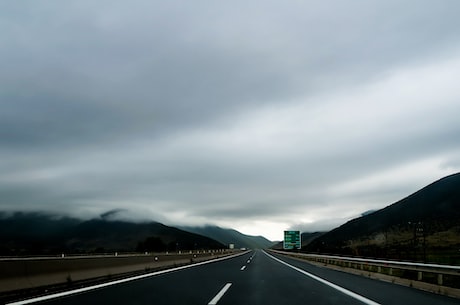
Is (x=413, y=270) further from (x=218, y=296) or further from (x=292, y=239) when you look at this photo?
(x=292, y=239)

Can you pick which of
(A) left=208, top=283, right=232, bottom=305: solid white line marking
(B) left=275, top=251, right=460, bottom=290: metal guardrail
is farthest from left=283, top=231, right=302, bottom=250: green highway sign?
(A) left=208, top=283, right=232, bottom=305: solid white line marking

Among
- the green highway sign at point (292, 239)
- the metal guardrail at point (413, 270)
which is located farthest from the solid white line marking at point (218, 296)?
the green highway sign at point (292, 239)

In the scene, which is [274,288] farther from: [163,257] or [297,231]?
[297,231]

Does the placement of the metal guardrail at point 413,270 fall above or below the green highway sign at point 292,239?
below

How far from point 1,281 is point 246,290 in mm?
6972

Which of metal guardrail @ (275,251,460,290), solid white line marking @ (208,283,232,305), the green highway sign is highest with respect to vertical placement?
the green highway sign

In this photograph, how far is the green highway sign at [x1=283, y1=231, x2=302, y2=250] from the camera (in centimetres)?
10031

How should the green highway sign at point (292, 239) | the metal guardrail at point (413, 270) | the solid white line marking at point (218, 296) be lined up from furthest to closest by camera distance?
the green highway sign at point (292, 239) < the metal guardrail at point (413, 270) < the solid white line marking at point (218, 296)

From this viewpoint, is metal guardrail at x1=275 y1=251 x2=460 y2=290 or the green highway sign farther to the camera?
the green highway sign

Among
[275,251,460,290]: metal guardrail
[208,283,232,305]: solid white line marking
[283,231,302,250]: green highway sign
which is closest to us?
[208,283,232,305]: solid white line marking

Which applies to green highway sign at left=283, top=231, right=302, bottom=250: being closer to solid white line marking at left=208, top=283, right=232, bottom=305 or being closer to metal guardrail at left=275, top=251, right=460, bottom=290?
metal guardrail at left=275, top=251, right=460, bottom=290

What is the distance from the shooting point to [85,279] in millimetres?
17781

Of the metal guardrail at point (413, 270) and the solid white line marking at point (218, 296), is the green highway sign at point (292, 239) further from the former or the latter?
the solid white line marking at point (218, 296)

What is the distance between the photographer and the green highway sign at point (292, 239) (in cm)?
10031
